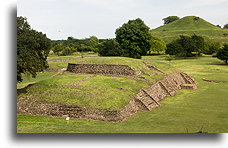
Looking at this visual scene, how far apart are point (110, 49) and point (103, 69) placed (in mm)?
20528

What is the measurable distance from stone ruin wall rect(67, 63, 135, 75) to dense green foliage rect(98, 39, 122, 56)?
1846cm

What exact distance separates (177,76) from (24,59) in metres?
21.7

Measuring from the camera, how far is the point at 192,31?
108 meters

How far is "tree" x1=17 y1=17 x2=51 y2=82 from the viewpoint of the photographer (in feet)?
60.6

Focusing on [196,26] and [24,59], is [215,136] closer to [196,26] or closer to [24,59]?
[24,59]

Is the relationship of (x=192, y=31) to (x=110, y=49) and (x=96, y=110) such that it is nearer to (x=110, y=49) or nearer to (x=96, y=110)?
(x=110, y=49)

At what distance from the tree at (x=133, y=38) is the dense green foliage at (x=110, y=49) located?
3.32 ft

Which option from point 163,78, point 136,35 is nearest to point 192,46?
point 136,35

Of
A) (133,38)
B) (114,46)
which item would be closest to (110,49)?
(114,46)

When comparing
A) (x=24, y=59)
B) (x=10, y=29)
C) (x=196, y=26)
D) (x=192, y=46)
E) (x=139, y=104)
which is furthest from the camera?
(x=196, y=26)

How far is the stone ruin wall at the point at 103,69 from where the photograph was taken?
2817 cm

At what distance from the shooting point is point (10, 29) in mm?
12805

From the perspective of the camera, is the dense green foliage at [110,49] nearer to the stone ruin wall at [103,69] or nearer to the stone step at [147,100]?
the stone ruin wall at [103,69]

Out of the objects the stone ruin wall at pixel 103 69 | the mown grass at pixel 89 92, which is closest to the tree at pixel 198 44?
the stone ruin wall at pixel 103 69
